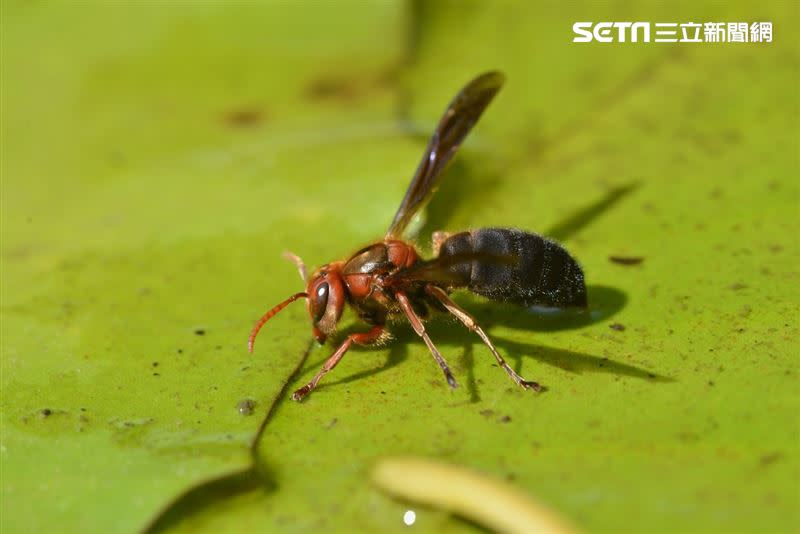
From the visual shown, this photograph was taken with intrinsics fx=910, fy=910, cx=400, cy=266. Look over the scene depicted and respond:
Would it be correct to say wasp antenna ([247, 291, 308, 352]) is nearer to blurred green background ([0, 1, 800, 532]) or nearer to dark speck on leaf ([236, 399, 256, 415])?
blurred green background ([0, 1, 800, 532])

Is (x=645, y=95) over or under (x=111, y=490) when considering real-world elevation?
over

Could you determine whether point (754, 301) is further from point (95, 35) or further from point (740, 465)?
point (95, 35)

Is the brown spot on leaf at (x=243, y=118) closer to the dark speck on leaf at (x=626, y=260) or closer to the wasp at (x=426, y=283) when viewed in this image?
the wasp at (x=426, y=283)

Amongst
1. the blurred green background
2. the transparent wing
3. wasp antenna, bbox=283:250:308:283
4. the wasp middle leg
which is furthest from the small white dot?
the transparent wing

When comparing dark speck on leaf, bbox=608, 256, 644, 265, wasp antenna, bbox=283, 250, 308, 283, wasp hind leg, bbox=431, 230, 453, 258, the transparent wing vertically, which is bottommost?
dark speck on leaf, bbox=608, 256, 644, 265

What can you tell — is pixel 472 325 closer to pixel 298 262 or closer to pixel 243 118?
pixel 298 262

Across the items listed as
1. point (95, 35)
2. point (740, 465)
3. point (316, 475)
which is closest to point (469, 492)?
point (316, 475)
